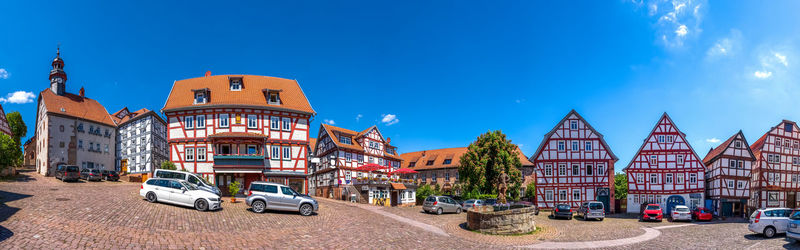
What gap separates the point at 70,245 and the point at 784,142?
60315 mm

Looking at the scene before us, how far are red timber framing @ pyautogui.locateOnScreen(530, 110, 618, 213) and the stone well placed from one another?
23998 millimetres

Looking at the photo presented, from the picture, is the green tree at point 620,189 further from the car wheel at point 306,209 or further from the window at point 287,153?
the car wheel at point 306,209

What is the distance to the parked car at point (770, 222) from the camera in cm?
2036

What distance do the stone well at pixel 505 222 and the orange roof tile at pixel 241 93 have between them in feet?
74.2

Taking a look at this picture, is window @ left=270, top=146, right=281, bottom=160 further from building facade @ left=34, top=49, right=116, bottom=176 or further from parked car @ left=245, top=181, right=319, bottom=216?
building facade @ left=34, top=49, right=116, bottom=176

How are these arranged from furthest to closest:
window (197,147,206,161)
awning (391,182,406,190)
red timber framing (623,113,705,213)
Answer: red timber framing (623,113,705,213)
awning (391,182,406,190)
window (197,147,206,161)

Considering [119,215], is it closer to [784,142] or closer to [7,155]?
[7,155]

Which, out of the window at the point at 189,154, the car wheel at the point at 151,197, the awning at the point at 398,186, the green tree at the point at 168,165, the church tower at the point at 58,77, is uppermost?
the church tower at the point at 58,77

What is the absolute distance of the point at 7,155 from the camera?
34906mm

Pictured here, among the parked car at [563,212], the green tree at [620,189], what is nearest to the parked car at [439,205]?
the parked car at [563,212]

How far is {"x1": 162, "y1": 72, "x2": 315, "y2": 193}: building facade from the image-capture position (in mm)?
37531

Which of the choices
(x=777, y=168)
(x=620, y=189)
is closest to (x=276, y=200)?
(x=777, y=168)

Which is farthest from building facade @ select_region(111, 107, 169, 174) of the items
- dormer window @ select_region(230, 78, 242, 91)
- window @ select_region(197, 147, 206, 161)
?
dormer window @ select_region(230, 78, 242, 91)

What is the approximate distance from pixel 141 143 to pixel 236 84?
22.7 m
